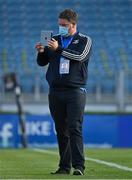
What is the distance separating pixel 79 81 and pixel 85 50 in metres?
0.38

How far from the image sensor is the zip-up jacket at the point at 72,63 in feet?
27.1

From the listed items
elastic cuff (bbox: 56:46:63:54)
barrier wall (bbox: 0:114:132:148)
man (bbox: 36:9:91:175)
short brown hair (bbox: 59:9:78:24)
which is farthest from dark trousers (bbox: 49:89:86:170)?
barrier wall (bbox: 0:114:132:148)

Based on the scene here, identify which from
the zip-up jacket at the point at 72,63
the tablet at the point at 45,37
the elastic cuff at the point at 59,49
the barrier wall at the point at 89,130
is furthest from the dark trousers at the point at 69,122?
the barrier wall at the point at 89,130

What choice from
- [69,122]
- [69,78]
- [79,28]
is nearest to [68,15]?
[69,78]

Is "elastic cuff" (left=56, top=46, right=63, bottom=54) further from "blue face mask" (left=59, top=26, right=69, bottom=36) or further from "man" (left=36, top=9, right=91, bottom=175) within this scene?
"blue face mask" (left=59, top=26, right=69, bottom=36)

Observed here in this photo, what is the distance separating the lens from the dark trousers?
8.27m

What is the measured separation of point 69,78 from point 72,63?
0.62 feet

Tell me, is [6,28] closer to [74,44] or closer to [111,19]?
[111,19]

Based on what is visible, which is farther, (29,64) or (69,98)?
(29,64)

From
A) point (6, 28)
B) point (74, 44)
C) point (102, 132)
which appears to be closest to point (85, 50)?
point (74, 44)

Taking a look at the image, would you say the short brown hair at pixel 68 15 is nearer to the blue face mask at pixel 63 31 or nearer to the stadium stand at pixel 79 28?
the blue face mask at pixel 63 31

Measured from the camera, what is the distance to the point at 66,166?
8570mm

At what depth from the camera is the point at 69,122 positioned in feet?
27.2

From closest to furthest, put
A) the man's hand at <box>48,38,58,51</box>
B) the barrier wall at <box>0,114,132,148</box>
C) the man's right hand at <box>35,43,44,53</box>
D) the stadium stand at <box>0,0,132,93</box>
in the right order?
the man's hand at <box>48,38,58,51</box>
the man's right hand at <box>35,43,44,53</box>
the barrier wall at <box>0,114,132,148</box>
the stadium stand at <box>0,0,132,93</box>
